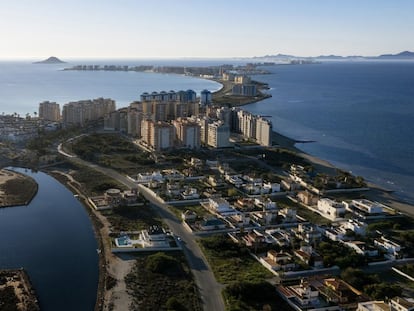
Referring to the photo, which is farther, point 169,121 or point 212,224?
point 169,121

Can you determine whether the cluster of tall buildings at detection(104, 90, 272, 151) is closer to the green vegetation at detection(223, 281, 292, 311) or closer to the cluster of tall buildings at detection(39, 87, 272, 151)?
the cluster of tall buildings at detection(39, 87, 272, 151)

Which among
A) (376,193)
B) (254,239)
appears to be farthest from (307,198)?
(254,239)

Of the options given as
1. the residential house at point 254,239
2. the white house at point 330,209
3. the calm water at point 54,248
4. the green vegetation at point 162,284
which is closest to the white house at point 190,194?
the calm water at point 54,248

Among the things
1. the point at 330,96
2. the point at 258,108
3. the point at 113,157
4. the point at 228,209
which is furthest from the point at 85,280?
the point at 330,96

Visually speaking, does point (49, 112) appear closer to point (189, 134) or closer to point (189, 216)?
point (189, 134)

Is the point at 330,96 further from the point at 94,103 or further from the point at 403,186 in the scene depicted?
the point at 403,186

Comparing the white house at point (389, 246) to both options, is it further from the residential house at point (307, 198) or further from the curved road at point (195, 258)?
the curved road at point (195, 258)
